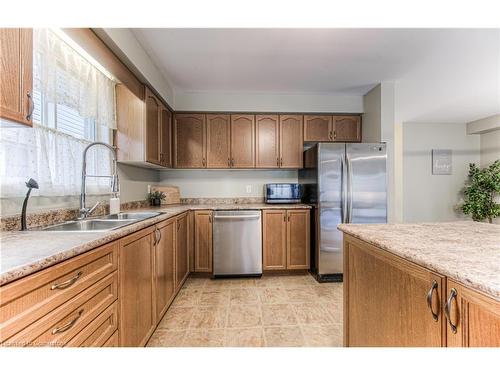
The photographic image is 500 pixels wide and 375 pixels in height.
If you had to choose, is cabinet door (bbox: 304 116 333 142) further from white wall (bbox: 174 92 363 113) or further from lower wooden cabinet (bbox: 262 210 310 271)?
lower wooden cabinet (bbox: 262 210 310 271)

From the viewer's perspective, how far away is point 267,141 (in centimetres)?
336


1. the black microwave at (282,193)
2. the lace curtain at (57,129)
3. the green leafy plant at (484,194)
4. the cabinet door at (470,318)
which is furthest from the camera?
the green leafy plant at (484,194)

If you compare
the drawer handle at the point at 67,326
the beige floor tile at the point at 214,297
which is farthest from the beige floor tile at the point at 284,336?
the drawer handle at the point at 67,326

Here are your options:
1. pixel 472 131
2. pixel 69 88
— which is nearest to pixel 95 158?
pixel 69 88

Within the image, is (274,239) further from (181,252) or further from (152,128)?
(152,128)

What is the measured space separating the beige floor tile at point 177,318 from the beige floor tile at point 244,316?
366mm

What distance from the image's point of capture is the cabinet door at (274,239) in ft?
9.83

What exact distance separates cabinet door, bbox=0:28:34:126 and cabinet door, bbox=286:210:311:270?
2562 millimetres

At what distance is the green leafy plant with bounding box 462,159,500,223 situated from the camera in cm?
413

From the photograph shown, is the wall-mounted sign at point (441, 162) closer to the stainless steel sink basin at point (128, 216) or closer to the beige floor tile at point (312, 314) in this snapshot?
the beige floor tile at point (312, 314)

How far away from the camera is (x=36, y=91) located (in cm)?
141

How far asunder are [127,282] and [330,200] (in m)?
2.27

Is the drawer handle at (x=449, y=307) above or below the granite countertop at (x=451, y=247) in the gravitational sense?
below
